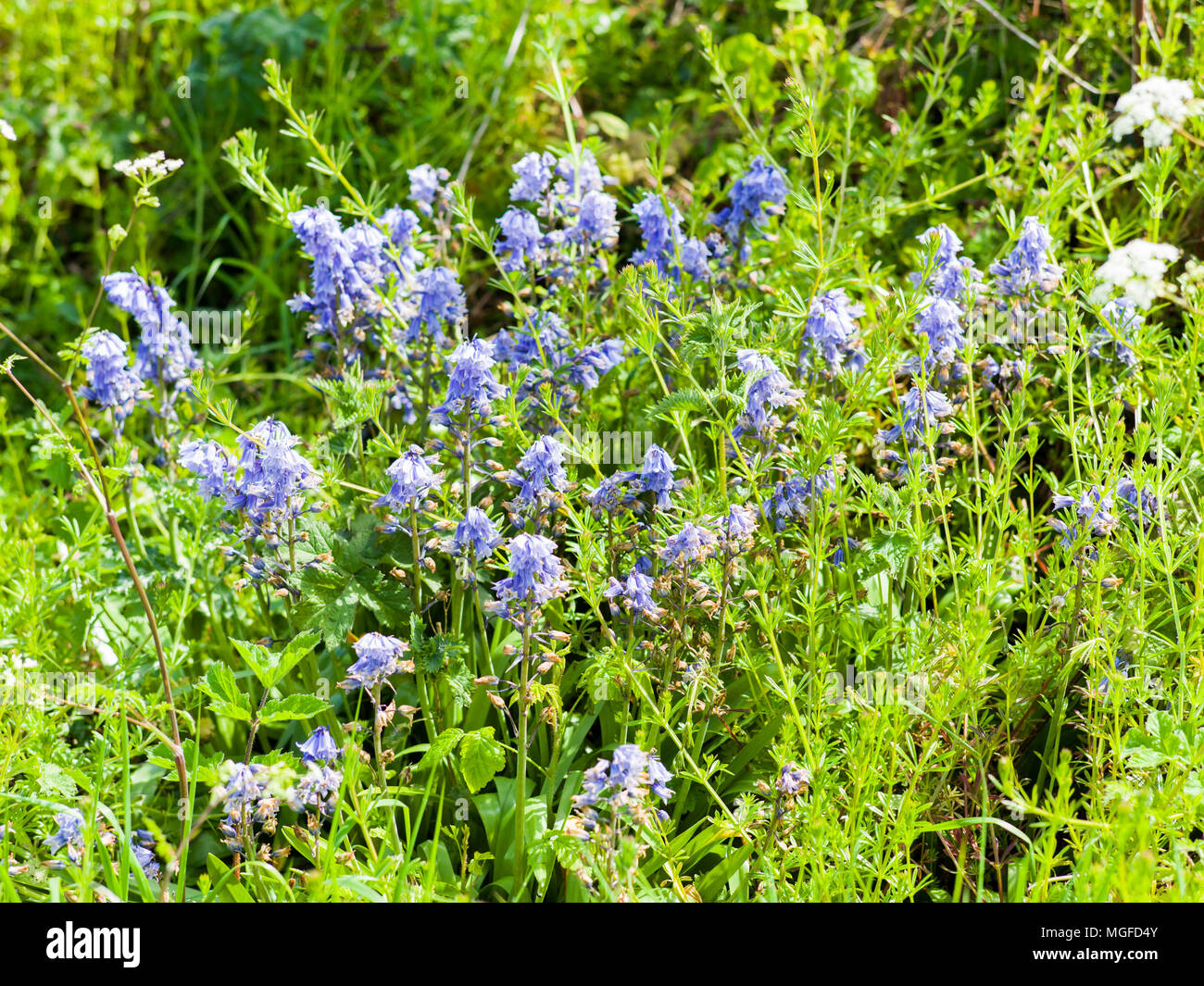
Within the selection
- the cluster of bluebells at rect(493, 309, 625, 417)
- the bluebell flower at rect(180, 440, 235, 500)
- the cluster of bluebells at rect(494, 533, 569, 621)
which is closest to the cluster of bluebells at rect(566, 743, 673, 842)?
the cluster of bluebells at rect(494, 533, 569, 621)

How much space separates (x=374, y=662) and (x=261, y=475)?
49 cm

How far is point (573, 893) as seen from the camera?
7.52 ft

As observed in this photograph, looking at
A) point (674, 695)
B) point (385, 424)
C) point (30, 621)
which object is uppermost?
point (385, 424)

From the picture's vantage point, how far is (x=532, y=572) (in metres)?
2.17

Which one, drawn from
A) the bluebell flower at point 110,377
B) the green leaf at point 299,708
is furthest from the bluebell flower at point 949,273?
the bluebell flower at point 110,377

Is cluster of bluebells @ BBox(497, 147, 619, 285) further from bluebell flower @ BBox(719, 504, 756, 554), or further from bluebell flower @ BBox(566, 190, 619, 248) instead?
bluebell flower @ BBox(719, 504, 756, 554)

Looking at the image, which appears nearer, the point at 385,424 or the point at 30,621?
the point at 30,621

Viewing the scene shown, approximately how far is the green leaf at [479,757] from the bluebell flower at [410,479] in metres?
0.51

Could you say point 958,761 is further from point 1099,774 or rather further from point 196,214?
point 196,214

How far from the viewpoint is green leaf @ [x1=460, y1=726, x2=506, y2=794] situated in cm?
239

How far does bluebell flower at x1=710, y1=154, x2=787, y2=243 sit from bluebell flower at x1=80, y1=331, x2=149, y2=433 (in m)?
1.62

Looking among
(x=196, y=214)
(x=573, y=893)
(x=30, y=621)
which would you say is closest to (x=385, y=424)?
(x=30, y=621)

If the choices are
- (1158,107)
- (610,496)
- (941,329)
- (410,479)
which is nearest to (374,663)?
(410,479)
